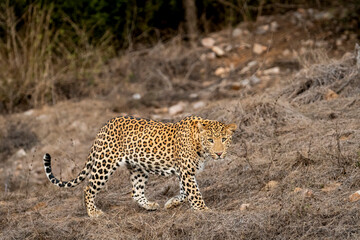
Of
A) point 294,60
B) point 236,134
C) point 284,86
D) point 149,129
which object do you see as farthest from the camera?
point 294,60

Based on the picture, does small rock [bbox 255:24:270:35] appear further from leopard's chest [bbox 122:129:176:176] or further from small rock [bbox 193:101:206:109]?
leopard's chest [bbox 122:129:176:176]

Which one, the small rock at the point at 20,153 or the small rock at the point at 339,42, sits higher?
the small rock at the point at 339,42

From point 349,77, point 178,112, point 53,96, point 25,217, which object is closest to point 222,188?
point 25,217

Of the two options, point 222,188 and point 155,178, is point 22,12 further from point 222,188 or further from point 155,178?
point 222,188

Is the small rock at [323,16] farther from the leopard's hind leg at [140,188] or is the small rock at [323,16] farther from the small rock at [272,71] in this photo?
the leopard's hind leg at [140,188]

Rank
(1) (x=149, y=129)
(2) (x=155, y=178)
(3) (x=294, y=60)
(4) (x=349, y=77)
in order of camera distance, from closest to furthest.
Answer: (1) (x=149, y=129), (2) (x=155, y=178), (4) (x=349, y=77), (3) (x=294, y=60)

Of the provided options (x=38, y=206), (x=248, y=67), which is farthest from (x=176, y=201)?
(x=248, y=67)

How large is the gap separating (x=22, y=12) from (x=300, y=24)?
23.5 ft

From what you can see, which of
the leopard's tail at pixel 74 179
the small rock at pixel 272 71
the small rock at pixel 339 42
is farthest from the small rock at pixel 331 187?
the small rock at pixel 339 42

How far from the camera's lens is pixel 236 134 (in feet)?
33.2

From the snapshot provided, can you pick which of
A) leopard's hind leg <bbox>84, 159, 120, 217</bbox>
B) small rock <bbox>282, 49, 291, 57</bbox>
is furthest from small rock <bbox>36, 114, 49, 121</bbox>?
leopard's hind leg <bbox>84, 159, 120, 217</bbox>

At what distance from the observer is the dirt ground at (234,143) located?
265 inches

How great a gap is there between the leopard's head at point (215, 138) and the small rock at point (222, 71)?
8.78m

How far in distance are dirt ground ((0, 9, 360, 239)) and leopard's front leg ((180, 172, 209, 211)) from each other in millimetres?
149
